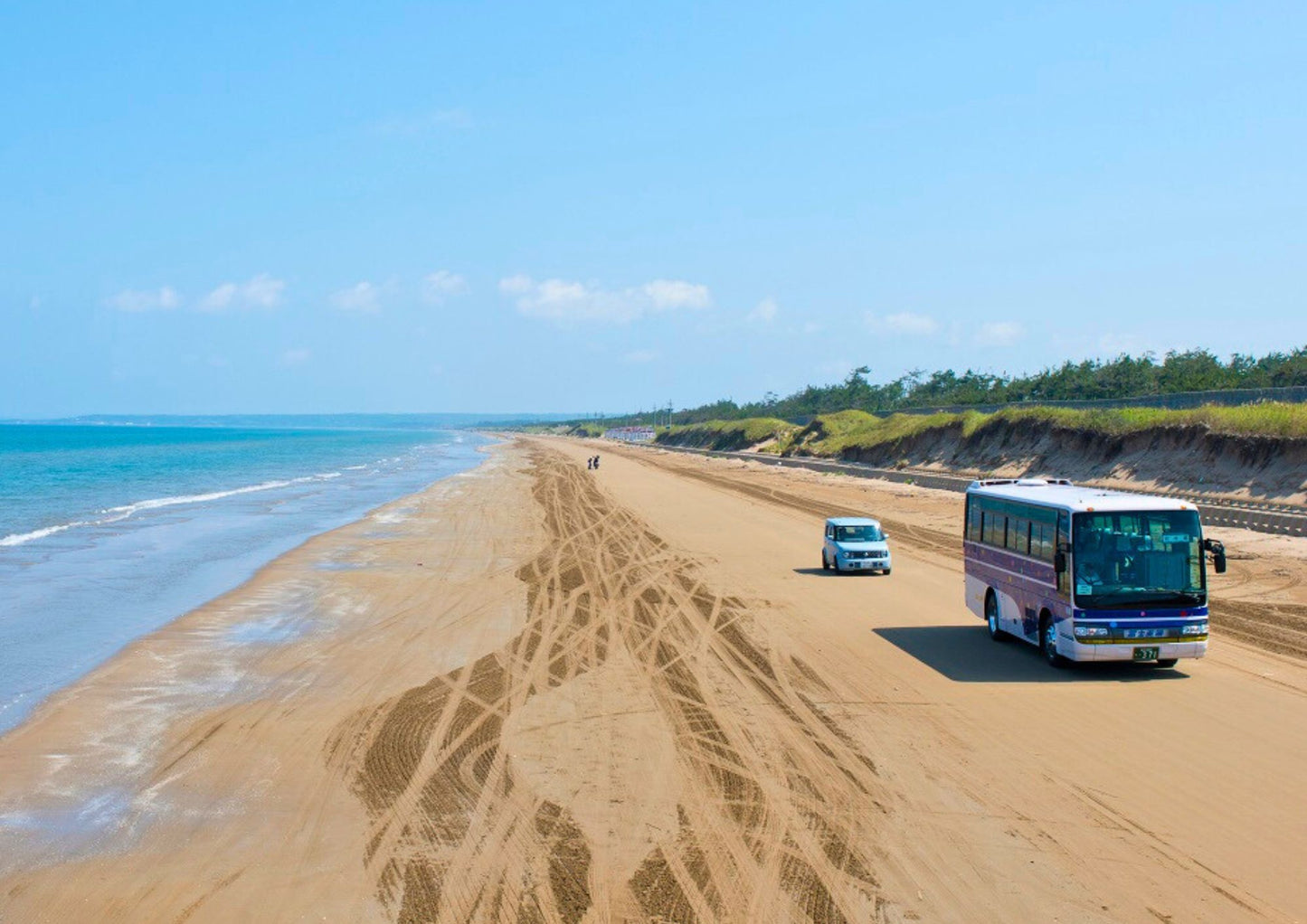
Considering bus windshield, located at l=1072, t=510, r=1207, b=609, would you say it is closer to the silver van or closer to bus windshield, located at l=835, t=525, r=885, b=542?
the silver van

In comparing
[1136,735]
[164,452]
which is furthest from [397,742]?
[164,452]

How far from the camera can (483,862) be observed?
9602mm

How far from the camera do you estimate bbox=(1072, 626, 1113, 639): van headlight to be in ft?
52.6

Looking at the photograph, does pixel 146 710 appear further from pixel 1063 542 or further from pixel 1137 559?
pixel 1137 559

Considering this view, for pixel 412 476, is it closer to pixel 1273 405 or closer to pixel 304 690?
pixel 1273 405

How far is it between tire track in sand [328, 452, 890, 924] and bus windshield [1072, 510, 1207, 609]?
438cm

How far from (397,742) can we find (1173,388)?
7527 centimetres

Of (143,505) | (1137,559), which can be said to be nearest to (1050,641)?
(1137,559)

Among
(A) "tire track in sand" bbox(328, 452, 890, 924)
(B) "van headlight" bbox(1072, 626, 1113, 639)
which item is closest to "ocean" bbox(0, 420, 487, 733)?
(A) "tire track in sand" bbox(328, 452, 890, 924)

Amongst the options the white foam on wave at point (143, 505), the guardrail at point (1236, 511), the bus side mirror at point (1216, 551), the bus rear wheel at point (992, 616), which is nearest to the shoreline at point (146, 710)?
the bus rear wheel at point (992, 616)

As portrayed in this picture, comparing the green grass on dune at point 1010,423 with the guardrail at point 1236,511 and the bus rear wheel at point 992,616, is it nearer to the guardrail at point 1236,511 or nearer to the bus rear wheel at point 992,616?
the guardrail at point 1236,511

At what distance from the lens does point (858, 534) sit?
29625 millimetres

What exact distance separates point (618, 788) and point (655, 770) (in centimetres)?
74

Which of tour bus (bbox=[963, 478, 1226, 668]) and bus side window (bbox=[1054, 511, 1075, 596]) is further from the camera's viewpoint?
bus side window (bbox=[1054, 511, 1075, 596])
